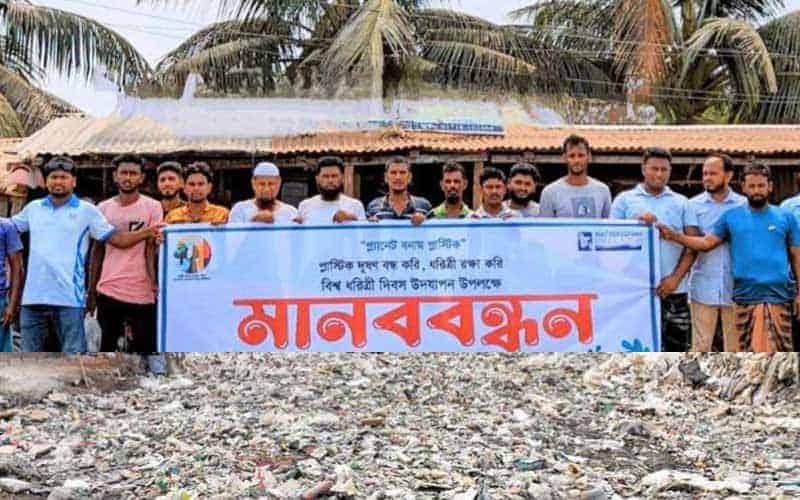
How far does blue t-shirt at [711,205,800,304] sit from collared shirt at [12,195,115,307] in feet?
12.8

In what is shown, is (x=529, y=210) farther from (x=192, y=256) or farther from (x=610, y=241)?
(x=192, y=256)

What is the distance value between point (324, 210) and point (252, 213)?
1.58ft

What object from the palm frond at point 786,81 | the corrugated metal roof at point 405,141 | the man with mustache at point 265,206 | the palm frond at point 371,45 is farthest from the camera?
the palm frond at point 786,81

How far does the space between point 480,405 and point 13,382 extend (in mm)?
4237

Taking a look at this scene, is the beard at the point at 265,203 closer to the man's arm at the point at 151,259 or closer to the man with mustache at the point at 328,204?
the man with mustache at the point at 328,204

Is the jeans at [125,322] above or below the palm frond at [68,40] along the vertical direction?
below

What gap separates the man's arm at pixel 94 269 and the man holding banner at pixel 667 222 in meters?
3.37

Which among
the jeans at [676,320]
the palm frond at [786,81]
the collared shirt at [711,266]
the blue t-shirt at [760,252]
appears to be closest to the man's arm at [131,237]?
the jeans at [676,320]

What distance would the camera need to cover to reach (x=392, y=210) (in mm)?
6539

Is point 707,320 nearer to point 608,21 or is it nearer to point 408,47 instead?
point 408,47

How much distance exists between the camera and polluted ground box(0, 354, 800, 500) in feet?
21.8

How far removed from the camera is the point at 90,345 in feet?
23.6

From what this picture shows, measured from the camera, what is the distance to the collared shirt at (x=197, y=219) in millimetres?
6383

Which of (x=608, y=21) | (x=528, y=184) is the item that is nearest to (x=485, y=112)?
(x=608, y=21)
